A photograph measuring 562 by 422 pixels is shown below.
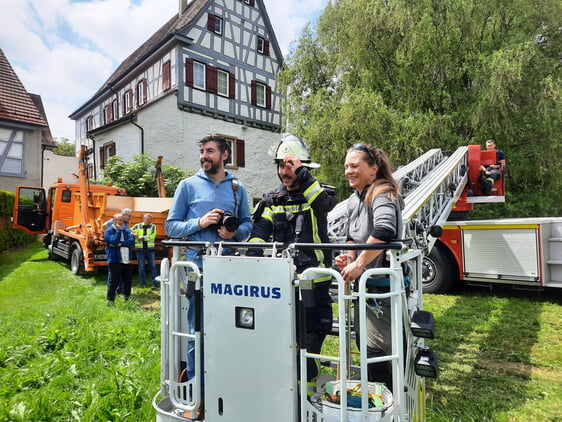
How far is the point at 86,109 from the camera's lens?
84.1ft

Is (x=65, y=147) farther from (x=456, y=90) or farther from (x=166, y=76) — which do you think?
(x=456, y=90)

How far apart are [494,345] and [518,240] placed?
8.59ft

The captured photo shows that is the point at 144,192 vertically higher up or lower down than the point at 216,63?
lower down

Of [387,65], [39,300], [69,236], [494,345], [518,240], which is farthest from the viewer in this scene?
[387,65]

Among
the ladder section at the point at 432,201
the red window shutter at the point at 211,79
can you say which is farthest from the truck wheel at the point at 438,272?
the red window shutter at the point at 211,79

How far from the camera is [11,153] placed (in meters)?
17.6

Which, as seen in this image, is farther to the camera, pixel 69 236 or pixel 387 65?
pixel 387 65

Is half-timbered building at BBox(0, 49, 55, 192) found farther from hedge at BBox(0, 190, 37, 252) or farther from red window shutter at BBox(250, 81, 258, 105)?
red window shutter at BBox(250, 81, 258, 105)

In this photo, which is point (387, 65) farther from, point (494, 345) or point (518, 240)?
point (494, 345)

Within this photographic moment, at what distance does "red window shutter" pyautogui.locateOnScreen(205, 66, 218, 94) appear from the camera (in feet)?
58.5

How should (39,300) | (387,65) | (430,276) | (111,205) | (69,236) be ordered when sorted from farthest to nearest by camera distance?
(387,65)
(69,236)
(111,205)
(430,276)
(39,300)

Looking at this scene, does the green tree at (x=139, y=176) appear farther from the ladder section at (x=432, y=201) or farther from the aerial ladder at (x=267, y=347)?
the aerial ladder at (x=267, y=347)

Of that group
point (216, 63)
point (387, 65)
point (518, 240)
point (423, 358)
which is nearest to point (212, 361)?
point (423, 358)

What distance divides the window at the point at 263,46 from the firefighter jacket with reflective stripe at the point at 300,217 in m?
19.5
